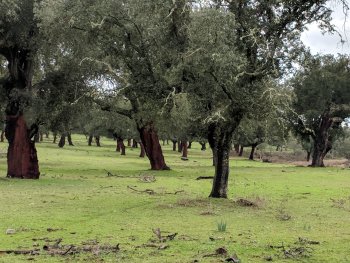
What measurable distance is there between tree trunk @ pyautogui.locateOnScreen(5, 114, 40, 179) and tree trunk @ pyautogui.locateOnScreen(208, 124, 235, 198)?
1364 centimetres

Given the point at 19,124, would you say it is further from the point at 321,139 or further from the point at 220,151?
the point at 321,139

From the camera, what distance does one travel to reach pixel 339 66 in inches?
2343

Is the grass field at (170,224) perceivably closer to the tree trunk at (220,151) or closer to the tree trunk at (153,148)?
the tree trunk at (220,151)

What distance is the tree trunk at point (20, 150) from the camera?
29.4 m

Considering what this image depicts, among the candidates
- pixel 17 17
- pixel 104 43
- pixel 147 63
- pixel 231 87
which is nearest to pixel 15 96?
pixel 17 17

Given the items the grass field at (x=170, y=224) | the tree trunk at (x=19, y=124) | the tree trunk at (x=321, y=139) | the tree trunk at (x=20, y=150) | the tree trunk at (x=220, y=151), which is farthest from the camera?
the tree trunk at (x=321, y=139)

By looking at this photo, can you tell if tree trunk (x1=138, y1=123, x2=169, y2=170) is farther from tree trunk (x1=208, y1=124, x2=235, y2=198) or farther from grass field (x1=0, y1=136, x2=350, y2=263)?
tree trunk (x1=208, y1=124, x2=235, y2=198)

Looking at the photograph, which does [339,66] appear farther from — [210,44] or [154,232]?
[154,232]

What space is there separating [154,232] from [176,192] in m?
11.3

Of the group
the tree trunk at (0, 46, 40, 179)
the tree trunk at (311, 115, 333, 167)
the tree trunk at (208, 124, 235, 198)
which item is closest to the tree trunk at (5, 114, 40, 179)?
the tree trunk at (0, 46, 40, 179)

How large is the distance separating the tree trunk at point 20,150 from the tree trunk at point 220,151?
13.6 m

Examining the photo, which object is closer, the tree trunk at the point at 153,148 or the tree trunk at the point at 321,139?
the tree trunk at the point at 153,148

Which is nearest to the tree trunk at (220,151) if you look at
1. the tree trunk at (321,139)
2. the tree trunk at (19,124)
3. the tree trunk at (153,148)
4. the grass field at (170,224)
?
the grass field at (170,224)

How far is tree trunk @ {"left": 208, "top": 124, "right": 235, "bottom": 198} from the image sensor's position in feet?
65.7
